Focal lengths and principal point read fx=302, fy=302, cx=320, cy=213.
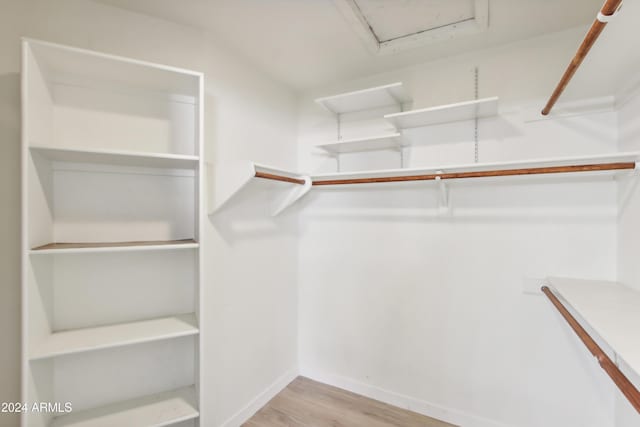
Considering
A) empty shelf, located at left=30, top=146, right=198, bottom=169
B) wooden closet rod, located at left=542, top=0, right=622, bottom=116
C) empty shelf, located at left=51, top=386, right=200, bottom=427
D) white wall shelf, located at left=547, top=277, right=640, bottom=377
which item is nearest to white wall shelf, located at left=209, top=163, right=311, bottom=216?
empty shelf, located at left=30, top=146, right=198, bottom=169

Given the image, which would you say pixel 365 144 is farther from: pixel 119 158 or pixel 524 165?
pixel 119 158

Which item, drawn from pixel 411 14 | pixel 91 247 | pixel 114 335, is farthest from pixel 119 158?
pixel 411 14

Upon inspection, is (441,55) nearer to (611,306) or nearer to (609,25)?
(609,25)

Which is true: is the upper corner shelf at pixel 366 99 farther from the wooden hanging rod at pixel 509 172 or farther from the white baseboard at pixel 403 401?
the white baseboard at pixel 403 401

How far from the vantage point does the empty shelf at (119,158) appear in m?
1.21

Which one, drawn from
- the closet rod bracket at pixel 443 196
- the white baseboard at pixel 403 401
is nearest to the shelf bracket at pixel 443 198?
the closet rod bracket at pixel 443 196

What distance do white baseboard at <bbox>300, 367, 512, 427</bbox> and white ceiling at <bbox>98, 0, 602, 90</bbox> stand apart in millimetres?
2314

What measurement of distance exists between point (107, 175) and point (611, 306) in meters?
2.23

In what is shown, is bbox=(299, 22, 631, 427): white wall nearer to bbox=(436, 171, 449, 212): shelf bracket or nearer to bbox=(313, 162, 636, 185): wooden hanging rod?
bbox=(436, 171, 449, 212): shelf bracket

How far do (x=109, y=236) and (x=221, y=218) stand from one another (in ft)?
1.86

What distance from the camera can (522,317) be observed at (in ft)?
5.87

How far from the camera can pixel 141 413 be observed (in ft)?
4.65

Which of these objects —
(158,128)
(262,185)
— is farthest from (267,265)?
(158,128)

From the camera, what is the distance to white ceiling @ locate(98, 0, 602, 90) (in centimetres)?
150
